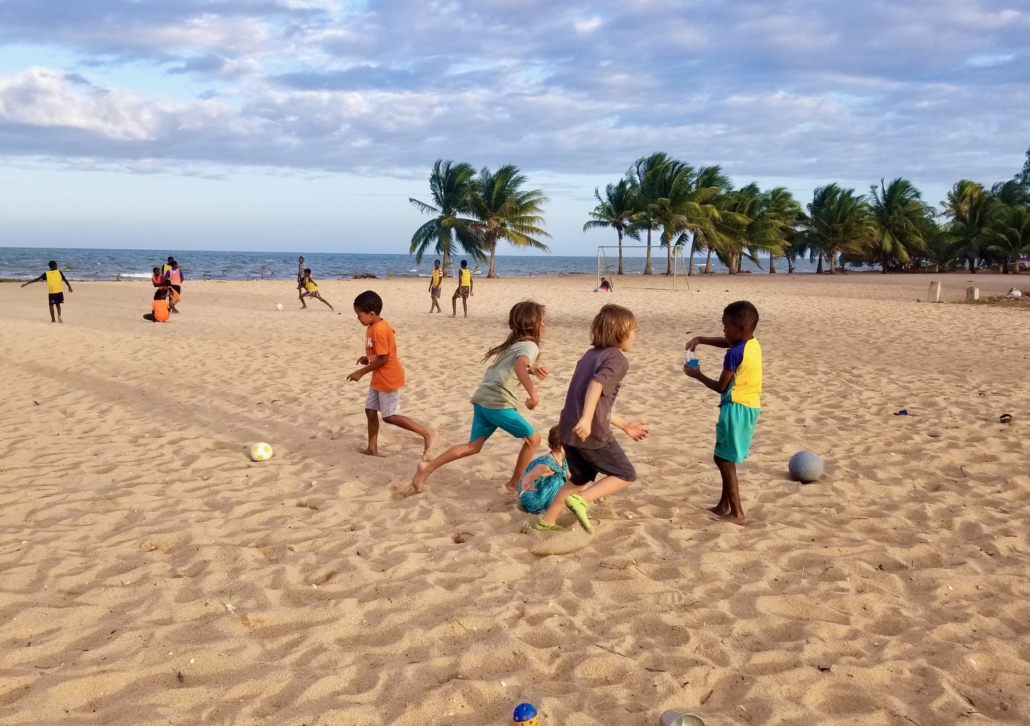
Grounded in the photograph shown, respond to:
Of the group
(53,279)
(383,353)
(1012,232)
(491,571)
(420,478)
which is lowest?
(491,571)

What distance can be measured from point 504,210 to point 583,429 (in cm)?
3800

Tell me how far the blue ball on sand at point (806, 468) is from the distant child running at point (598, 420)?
67.6 inches

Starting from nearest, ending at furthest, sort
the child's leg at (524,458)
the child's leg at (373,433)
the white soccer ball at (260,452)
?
the child's leg at (524,458) < the white soccer ball at (260,452) < the child's leg at (373,433)

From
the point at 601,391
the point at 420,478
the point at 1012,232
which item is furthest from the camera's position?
the point at 1012,232

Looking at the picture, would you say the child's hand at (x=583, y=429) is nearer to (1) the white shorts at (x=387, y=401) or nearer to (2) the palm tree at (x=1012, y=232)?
(1) the white shorts at (x=387, y=401)

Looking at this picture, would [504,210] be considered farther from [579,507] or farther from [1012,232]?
[579,507]

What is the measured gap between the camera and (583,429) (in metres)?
3.96

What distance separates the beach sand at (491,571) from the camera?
2.84 m

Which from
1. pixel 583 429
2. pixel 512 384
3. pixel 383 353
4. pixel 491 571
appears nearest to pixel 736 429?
pixel 583 429

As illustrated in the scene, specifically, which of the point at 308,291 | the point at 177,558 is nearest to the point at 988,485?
the point at 177,558

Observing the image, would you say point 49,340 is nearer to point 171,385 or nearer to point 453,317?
point 171,385

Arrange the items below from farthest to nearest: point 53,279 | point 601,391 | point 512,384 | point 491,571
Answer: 1. point 53,279
2. point 512,384
3. point 601,391
4. point 491,571

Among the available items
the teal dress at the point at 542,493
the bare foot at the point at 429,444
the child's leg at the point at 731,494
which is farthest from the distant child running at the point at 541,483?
the bare foot at the point at 429,444

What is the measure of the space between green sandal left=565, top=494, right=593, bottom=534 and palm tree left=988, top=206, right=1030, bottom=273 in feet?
140
